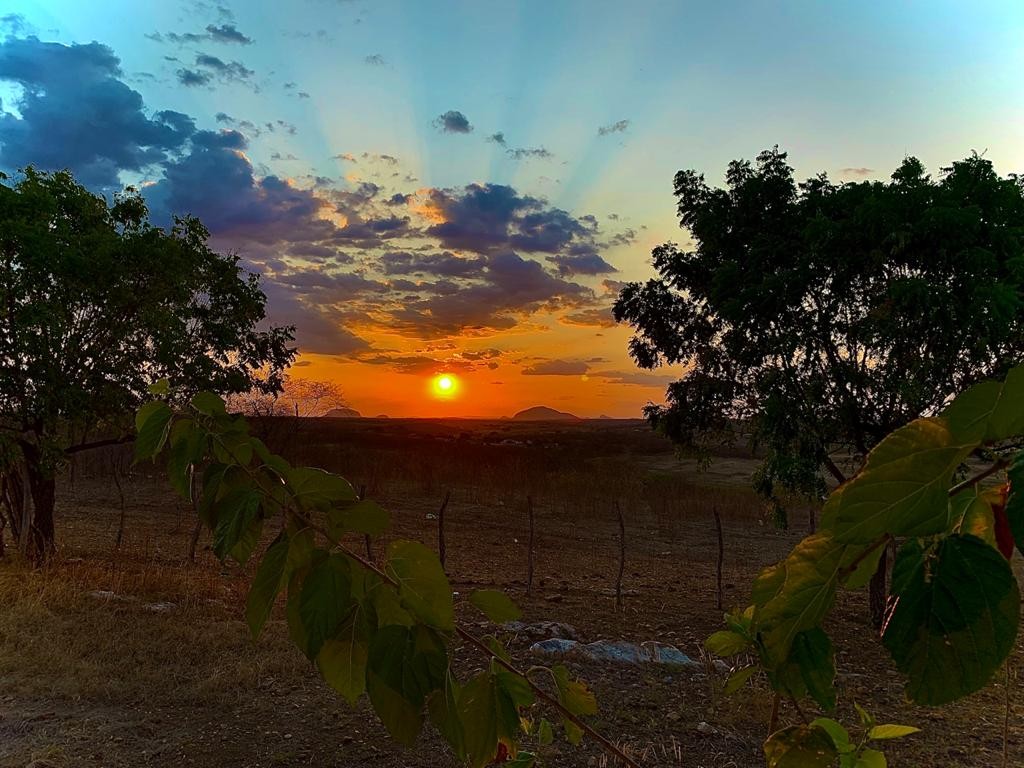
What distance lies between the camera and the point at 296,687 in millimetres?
7148

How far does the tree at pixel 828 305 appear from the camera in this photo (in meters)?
8.64

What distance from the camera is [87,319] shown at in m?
11.2

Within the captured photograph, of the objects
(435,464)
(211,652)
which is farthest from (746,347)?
(435,464)

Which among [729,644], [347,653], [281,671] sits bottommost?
[281,671]

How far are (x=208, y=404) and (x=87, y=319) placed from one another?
41.1 ft

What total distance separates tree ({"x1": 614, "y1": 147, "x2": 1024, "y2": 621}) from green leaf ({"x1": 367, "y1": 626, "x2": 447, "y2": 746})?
9147 mm

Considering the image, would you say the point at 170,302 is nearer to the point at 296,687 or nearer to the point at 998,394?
the point at 296,687

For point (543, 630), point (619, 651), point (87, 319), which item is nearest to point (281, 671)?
point (543, 630)

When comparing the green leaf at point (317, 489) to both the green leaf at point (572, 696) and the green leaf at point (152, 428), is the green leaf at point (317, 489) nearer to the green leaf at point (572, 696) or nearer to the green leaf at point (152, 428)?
the green leaf at point (152, 428)

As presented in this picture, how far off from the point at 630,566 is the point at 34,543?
1355 cm

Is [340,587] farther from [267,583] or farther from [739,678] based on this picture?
[739,678]

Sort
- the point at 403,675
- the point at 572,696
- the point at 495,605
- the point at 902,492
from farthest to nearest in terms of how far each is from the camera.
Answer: the point at 572,696 < the point at 495,605 < the point at 403,675 < the point at 902,492

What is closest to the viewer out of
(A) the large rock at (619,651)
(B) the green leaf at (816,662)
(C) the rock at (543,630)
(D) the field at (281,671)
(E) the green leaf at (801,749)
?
(B) the green leaf at (816,662)

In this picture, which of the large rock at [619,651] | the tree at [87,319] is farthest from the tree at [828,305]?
the tree at [87,319]
